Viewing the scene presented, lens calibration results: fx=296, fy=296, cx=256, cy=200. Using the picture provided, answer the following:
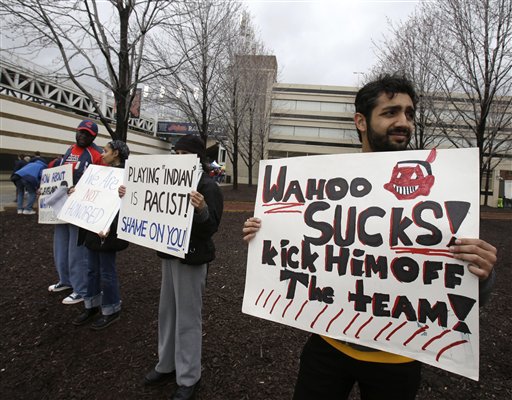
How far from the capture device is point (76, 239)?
3.43 meters

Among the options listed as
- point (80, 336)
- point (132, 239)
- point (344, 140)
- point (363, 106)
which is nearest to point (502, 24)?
point (363, 106)

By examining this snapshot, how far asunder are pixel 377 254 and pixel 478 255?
14.2 inches

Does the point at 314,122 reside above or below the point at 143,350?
above

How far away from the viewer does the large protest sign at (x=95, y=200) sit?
299 centimetres

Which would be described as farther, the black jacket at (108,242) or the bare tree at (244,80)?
the bare tree at (244,80)

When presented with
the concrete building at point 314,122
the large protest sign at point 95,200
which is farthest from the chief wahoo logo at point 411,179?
the concrete building at point 314,122

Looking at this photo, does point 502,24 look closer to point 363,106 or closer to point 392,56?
point 392,56

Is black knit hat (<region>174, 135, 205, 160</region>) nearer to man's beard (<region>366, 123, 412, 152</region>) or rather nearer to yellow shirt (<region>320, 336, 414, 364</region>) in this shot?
man's beard (<region>366, 123, 412, 152</region>)

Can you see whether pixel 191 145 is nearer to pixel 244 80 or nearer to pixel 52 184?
pixel 52 184

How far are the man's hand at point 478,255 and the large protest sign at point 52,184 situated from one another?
392 cm

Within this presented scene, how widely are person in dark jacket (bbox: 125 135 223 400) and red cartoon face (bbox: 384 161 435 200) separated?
124cm

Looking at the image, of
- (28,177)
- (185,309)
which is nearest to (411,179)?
(185,309)

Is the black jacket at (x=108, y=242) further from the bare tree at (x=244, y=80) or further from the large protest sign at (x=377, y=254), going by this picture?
the bare tree at (x=244, y=80)

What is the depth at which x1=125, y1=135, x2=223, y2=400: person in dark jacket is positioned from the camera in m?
2.15
